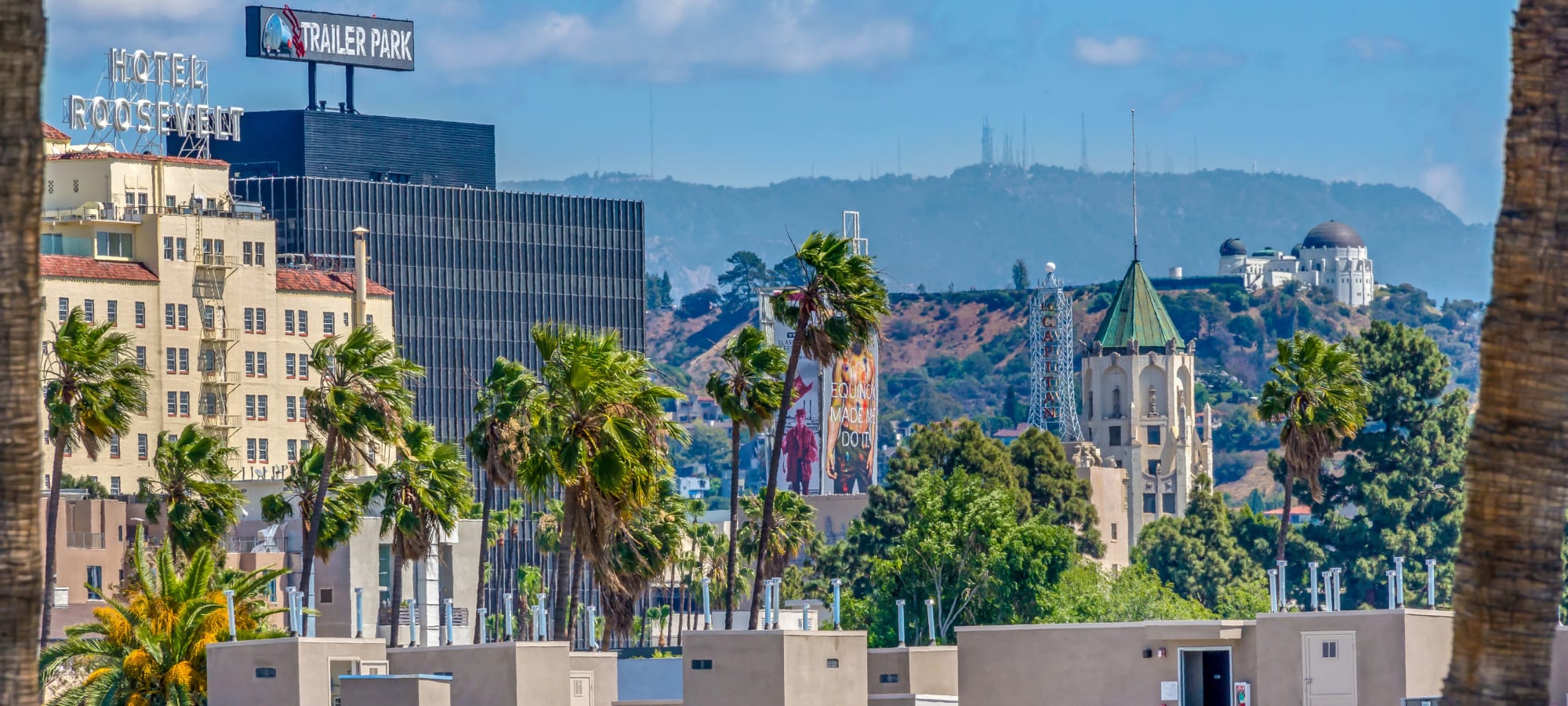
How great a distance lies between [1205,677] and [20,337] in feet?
129

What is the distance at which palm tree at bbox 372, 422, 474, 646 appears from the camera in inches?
3317

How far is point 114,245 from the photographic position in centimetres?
17400

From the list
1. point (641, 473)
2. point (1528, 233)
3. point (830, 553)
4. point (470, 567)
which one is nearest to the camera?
point (1528, 233)

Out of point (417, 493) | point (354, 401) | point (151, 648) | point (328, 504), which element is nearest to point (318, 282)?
point (328, 504)

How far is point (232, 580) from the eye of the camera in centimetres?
7112

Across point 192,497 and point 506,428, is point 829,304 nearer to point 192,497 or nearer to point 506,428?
point 506,428

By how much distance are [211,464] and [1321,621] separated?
45.0 meters

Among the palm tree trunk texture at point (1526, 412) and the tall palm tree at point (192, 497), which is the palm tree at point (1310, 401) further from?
the palm tree trunk texture at point (1526, 412)

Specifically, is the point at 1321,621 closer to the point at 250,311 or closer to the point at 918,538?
the point at 918,538

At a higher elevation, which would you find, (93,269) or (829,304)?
(93,269)

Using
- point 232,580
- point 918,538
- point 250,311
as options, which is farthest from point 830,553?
point 232,580

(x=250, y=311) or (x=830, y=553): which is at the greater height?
(x=250, y=311)

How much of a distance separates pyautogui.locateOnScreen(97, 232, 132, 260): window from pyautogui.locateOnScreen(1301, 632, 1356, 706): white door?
5208 inches

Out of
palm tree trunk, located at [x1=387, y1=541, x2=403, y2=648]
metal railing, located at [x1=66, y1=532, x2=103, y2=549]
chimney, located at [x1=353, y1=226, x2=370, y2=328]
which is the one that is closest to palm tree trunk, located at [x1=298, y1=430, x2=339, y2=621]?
palm tree trunk, located at [x1=387, y1=541, x2=403, y2=648]
